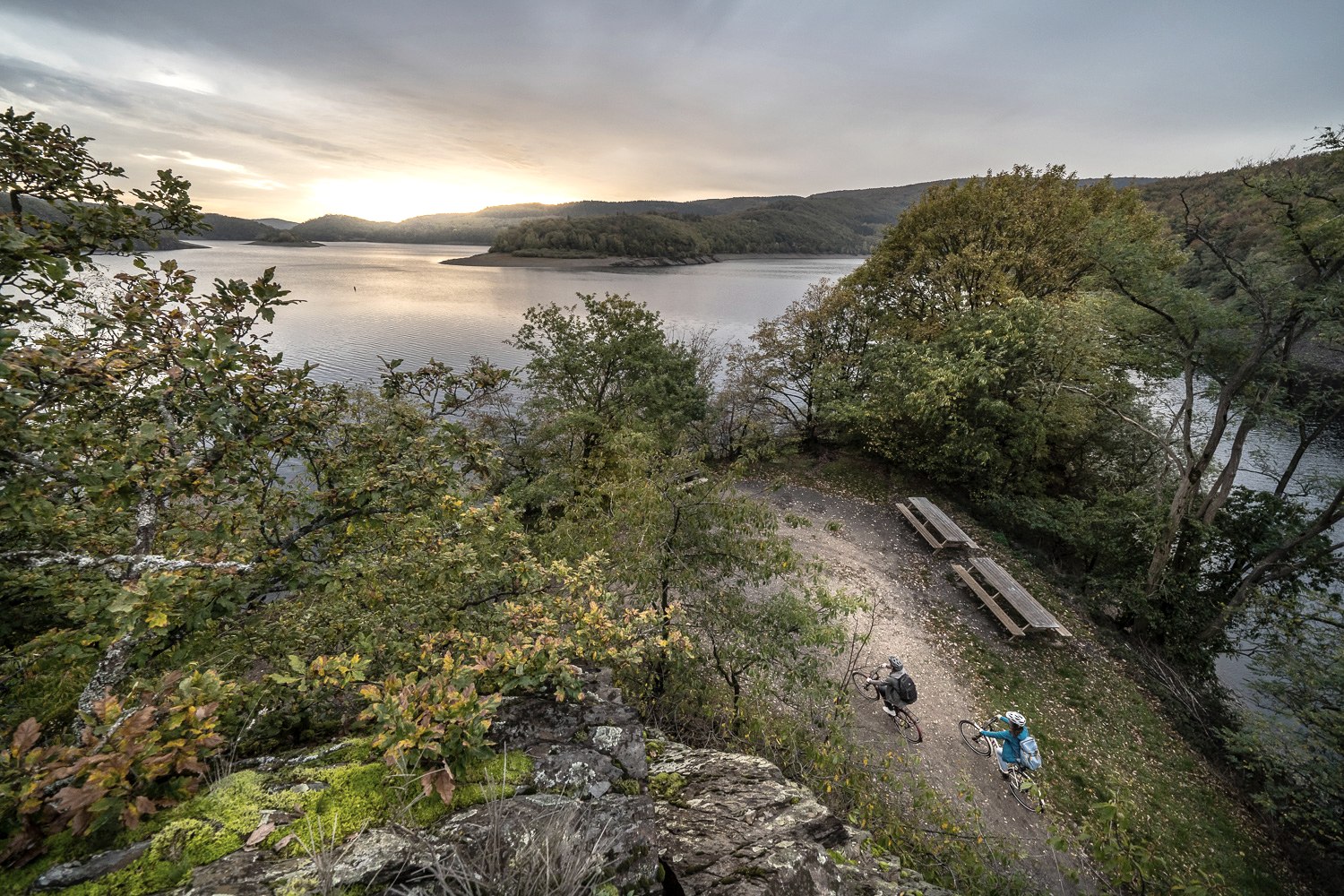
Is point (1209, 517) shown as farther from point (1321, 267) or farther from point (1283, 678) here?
point (1321, 267)

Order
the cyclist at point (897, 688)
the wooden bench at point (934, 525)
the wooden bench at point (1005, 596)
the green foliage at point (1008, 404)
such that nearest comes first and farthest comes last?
1. the cyclist at point (897, 688)
2. the wooden bench at point (1005, 596)
3. the wooden bench at point (934, 525)
4. the green foliage at point (1008, 404)

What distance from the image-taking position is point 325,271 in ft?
213

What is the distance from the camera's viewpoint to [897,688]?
8.40m

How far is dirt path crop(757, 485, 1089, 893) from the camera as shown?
743cm

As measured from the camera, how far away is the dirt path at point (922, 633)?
24.4 ft

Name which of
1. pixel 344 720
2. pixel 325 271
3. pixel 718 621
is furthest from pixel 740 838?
pixel 325 271

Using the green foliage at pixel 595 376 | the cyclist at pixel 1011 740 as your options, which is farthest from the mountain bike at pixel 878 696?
the green foliage at pixel 595 376

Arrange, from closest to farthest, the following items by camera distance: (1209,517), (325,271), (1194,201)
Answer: (1194,201)
(1209,517)
(325,271)

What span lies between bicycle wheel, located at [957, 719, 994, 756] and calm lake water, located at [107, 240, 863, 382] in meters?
13.0

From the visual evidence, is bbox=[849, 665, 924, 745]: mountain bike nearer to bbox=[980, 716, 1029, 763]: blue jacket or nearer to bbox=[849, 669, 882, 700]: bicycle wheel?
bbox=[849, 669, 882, 700]: bicycle wheel

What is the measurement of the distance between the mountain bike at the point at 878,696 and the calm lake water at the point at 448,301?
11.5 m

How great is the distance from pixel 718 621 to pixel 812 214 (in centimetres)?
18498

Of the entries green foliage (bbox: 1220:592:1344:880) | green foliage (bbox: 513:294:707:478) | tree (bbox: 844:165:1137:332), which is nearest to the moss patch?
green foliage (bbox: 1220:592:1344:880)

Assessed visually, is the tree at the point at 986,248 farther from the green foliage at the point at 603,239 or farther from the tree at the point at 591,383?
the green foliage at the point at 603,239
